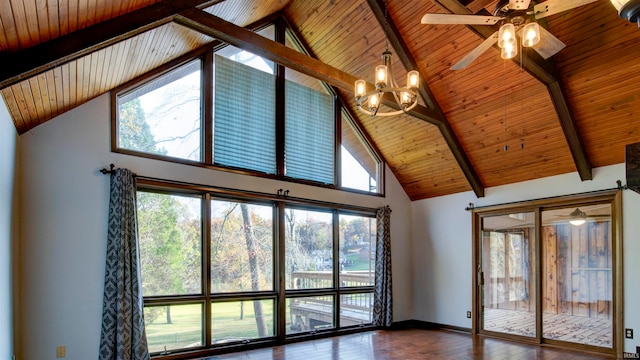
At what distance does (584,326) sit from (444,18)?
16.6 ft

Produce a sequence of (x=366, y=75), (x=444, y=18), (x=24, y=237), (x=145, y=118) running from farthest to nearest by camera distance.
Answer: (x=366, y=75), (x=145, y=118), (x=24, y=237), (x=444, y=18)

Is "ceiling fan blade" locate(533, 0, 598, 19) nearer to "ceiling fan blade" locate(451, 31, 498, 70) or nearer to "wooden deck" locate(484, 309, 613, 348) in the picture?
"ceiling fan blade" locate(451, 31, 498, 70)

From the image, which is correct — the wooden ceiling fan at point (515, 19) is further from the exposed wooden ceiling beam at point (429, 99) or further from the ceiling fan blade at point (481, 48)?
the exposed wooden ceiling beam at point (429, 99)

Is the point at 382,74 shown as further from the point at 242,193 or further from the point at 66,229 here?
the point at 66,229

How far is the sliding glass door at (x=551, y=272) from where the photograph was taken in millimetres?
5469

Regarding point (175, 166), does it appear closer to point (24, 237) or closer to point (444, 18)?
point (24, 237)

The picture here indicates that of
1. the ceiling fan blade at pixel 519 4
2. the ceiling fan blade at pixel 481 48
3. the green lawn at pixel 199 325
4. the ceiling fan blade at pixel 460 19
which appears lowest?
the green lawn at pixel 199 325

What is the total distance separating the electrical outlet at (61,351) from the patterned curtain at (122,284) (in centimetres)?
35

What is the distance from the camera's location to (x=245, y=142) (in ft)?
19.2

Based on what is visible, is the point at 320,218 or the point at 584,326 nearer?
the point at 584,326

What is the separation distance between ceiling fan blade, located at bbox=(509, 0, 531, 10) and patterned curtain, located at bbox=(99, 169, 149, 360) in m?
4.22

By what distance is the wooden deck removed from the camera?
5.41 meters

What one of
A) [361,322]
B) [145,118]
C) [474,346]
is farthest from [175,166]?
[474,346]

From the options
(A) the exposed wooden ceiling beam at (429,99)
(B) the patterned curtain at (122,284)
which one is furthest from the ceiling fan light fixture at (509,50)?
(B) the patterned curtain at (122,284)
